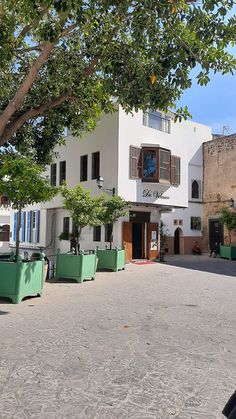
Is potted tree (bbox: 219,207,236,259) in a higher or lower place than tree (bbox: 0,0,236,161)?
lower

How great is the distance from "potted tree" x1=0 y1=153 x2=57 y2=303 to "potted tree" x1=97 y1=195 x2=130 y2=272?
652cm

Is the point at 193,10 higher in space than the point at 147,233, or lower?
higher

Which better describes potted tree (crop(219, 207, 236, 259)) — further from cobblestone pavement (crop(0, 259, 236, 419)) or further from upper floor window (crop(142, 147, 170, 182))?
cobblestone pavement (crop(0, 259, 236, 419))

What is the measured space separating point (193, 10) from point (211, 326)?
542 cm

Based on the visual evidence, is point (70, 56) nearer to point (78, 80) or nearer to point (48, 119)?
point (78, 80)

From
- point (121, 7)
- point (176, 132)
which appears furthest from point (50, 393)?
point (176, 132)

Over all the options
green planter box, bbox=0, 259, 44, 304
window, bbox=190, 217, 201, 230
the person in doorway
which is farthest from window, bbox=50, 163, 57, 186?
green planter box, bbox=0, 259, 44, 304

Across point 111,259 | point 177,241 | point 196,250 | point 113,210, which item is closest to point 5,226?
point 177,241

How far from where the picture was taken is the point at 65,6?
5.05m

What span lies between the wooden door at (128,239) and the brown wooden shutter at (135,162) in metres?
2.65

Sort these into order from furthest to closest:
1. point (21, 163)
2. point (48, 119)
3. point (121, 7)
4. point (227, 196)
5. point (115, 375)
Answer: point (227, 196)
point (48, 119)
point (21, 163)
point (121, 7)
point (115, 375)

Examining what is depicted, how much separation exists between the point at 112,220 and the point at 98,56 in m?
7.81

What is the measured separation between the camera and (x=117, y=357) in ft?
16.2

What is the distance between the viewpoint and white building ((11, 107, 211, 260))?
1945 centimetres
